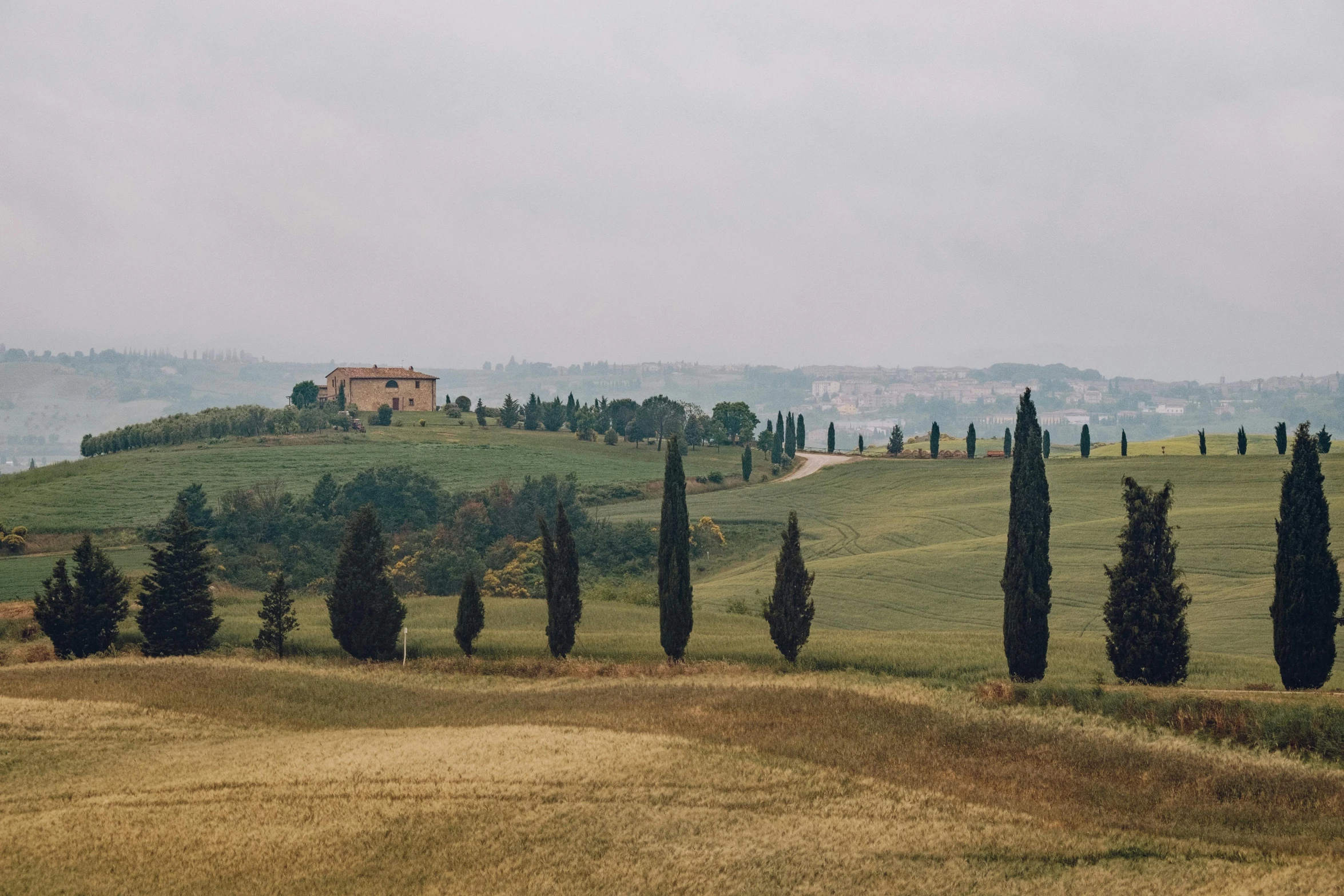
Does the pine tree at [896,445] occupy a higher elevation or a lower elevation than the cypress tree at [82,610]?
higher

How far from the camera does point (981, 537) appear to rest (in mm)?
73562

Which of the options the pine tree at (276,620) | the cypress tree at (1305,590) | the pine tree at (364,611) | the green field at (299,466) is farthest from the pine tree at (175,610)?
the green field at (299,466)

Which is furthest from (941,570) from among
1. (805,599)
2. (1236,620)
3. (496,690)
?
(496,690)

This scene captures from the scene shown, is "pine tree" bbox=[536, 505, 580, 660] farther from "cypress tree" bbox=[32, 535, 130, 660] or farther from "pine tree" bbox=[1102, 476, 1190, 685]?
"pine tree" bbox=[1102, 476, 1190, 685]

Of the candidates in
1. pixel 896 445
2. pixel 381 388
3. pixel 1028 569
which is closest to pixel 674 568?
pixel 1028 569

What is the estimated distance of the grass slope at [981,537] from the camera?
53.2m

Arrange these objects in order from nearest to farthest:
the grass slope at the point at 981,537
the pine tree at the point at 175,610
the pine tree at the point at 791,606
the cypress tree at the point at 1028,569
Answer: the cypress tree at the point at 1028,569 → the pine tree at the point at 791,606 → the pine tree at the point at 175,610 → the grass slope at the point at 981,537

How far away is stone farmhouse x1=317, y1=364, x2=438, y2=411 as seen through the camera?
14900 cm

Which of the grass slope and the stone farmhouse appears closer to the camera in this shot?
the grass slope

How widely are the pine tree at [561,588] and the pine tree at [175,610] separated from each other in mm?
13056

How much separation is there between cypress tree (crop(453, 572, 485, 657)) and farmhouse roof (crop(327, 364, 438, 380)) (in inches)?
4310

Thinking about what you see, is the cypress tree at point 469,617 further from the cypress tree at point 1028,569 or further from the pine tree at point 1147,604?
the pine tree at point 1147,604

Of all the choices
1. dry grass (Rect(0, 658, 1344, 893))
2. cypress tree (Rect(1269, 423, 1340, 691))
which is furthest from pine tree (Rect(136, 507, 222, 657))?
cypress tree (Rect(1269, 423, 1340, 691))

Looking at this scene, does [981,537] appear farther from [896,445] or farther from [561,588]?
[896,445]
